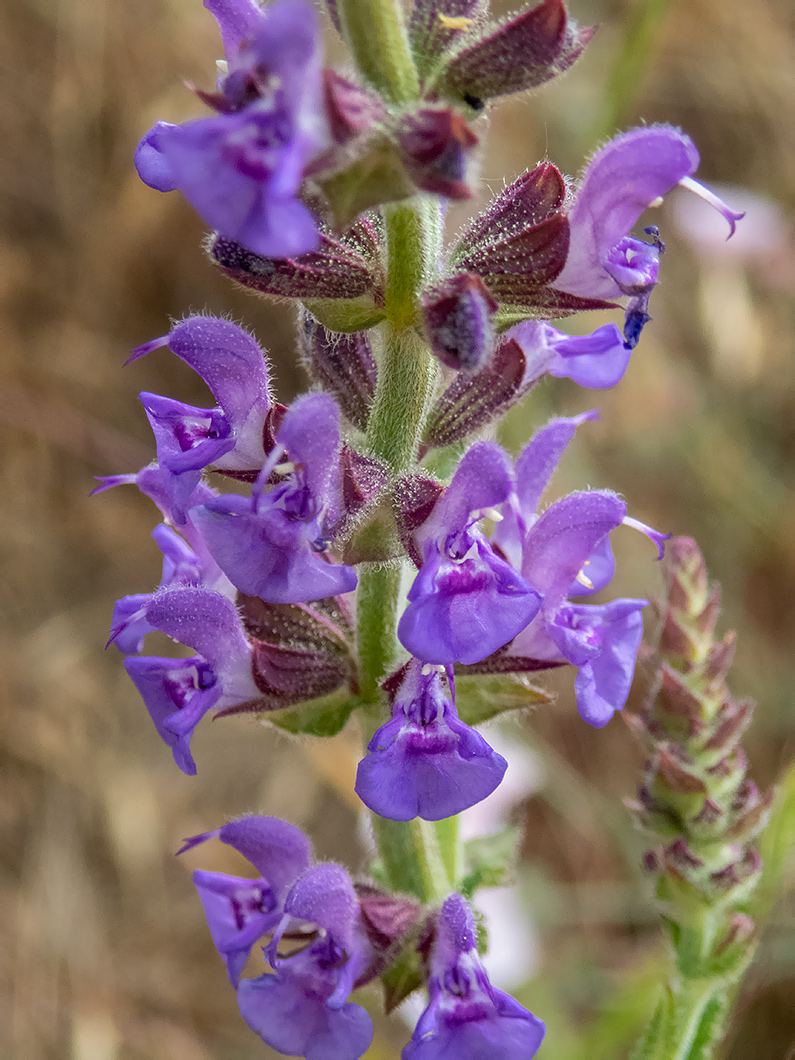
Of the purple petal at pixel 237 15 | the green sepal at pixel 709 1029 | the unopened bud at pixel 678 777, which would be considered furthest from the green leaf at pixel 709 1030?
the purple petal at pixel 237 15

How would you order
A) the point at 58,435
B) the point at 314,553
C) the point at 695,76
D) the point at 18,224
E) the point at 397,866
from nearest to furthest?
the point at 314,553 → the point at 397,866 → the point at 58,435 → the point at 18,224 → the point at 695,76

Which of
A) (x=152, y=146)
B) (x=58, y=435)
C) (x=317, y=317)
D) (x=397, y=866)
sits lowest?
(x=58, y=435)

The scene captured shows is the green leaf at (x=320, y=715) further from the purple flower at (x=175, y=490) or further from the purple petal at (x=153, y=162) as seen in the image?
the purple petal at (x=153, y=162)

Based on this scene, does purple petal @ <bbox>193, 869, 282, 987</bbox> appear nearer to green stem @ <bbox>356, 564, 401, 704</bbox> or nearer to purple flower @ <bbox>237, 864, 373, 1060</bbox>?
purple flower @ <bbox>237, 864, 373, 1060</bbox>

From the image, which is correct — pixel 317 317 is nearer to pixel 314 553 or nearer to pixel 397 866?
pixel 314 553

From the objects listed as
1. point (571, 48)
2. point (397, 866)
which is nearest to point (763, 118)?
point (571, 48)

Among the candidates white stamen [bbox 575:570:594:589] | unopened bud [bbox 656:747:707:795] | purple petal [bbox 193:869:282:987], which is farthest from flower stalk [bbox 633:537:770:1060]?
purple petal [bbox 193:869:282:987]

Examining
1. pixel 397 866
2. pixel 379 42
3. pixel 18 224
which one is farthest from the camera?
pixel 18 224

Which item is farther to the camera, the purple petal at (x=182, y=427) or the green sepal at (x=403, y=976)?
the green sepal at (x=403, y=976)
